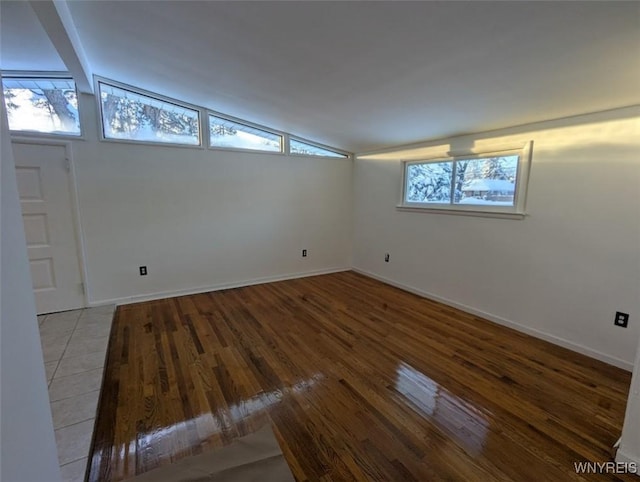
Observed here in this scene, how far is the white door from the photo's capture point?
3.02 metres

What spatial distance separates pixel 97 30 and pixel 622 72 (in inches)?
146

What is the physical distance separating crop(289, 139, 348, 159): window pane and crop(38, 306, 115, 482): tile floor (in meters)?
3.19

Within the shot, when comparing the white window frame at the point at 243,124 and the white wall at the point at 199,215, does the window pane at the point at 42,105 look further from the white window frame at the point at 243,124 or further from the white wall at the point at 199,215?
the white window frame at the point at 243,124

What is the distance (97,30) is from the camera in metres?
2.35

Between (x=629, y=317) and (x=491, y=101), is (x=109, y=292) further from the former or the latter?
(x=629, y=317)

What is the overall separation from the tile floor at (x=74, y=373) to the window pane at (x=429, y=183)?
3.84 meters

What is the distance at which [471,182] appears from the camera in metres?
3.45

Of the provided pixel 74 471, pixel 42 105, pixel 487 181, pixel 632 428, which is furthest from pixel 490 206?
pixel 42 105

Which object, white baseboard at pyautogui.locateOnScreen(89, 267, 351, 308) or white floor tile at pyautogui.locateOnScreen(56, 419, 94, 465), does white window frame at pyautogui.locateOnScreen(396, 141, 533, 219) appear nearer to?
white baseboard at pyautogui.locateOnScreen(89, 267, 351, 308)

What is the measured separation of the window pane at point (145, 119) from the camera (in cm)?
343

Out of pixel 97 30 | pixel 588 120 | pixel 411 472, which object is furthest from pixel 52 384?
pixel 588 120

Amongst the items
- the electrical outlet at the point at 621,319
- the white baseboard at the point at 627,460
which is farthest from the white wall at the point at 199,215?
the white baseboard at the point at 627,460

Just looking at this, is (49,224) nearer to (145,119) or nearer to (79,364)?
(145,119)

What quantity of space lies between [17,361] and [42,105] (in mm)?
3500
